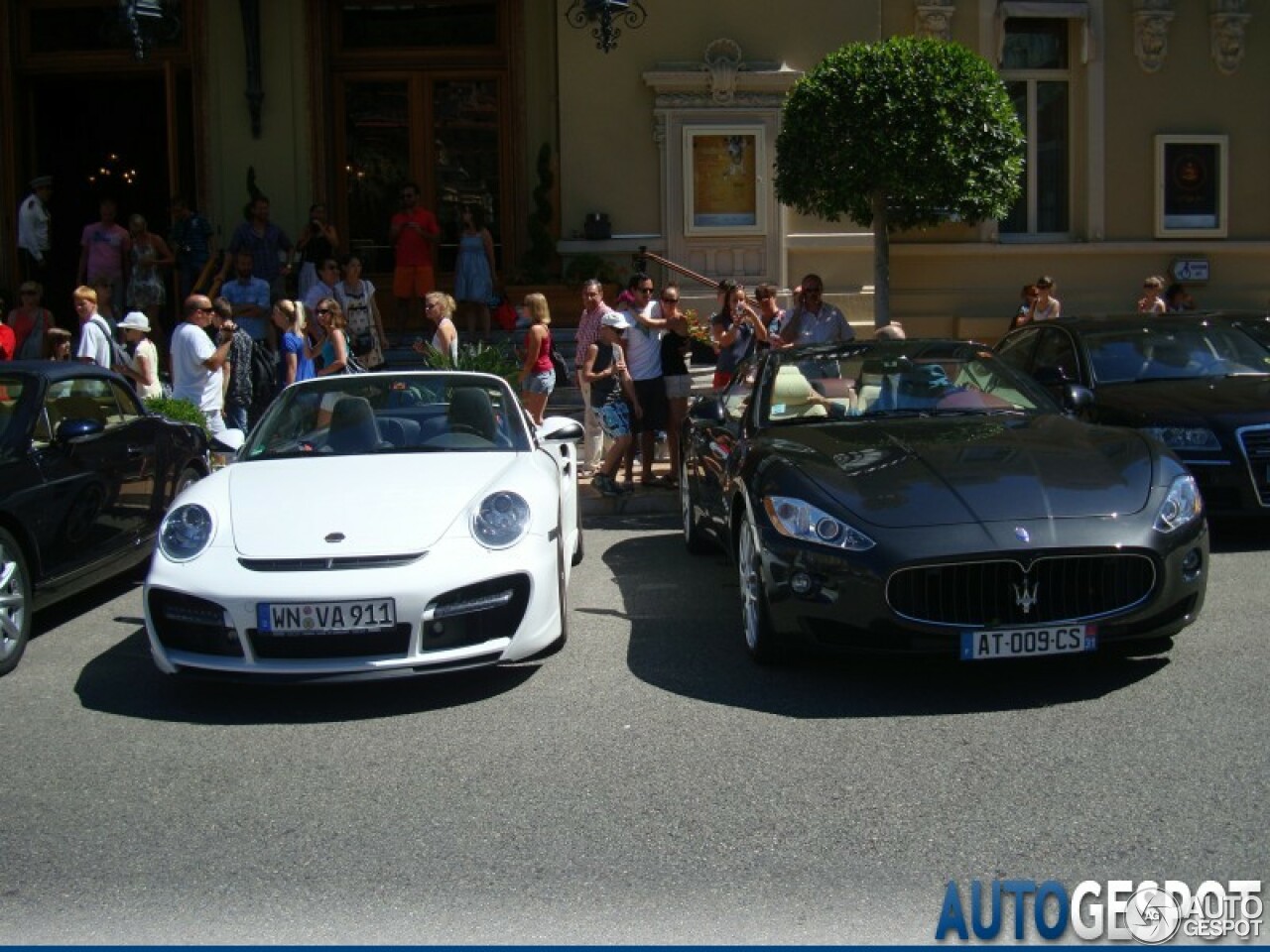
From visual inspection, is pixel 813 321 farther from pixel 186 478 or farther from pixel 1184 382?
pixel 186 478

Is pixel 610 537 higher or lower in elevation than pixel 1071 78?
lower

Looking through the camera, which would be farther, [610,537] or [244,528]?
[610,537]

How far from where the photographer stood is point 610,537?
10.3 metres

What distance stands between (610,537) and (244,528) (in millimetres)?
4360

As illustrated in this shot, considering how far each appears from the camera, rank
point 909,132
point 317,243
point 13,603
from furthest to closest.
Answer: point 317,243, point 909,132, point 13,603

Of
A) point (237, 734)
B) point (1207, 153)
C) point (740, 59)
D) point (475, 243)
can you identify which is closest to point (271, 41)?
point (475, 243)

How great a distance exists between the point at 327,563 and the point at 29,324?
9.88 meters

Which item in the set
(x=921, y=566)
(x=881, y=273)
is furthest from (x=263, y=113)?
(x=921, y=566)

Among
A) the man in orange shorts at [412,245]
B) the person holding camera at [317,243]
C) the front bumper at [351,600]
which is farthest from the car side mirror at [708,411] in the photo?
the man in orange shorts at [412,245]

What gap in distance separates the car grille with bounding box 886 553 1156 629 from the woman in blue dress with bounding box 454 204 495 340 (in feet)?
34.9

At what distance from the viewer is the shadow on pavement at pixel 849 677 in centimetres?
582

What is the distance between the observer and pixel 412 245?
53.5 ft

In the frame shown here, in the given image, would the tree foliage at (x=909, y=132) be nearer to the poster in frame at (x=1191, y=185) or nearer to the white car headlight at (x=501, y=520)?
the poster in frame at (x=1191, y=185)

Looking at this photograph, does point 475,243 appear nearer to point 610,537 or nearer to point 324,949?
point 610,537
